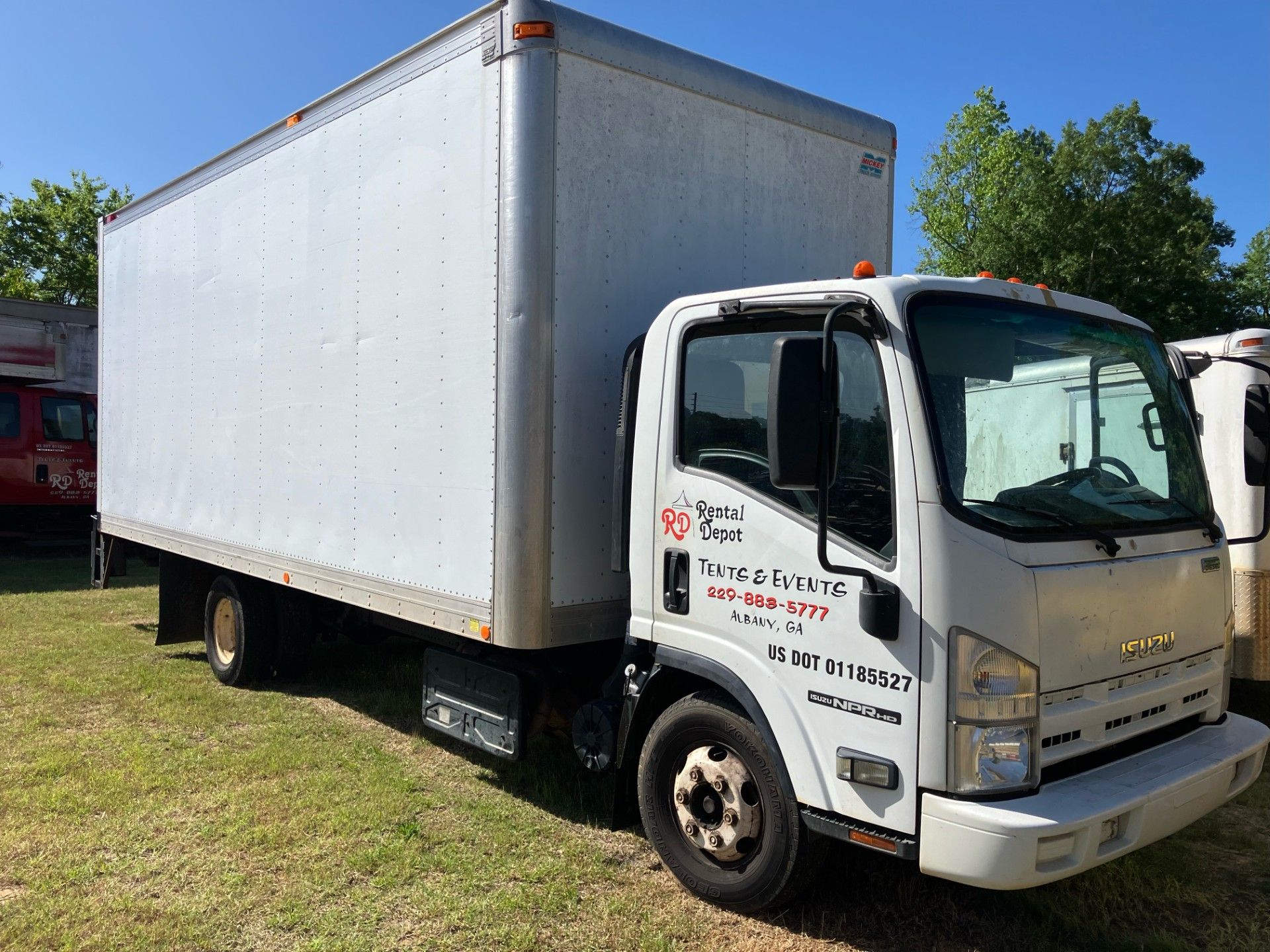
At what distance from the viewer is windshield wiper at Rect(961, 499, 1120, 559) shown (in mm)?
3195

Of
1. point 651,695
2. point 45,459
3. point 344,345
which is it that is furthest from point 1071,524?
point 45,459

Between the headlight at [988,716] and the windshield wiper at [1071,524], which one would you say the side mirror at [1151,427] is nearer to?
the windshield wiper at [1071,524]

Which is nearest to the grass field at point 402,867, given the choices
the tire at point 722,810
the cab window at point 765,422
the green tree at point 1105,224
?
the tire at point 722,810

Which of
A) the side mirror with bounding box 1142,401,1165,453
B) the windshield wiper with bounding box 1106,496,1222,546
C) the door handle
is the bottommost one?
the door handle

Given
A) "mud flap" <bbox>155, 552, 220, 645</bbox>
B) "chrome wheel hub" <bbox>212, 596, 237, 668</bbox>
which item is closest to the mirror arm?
"chrome wheel hub" <bbox>212, 596, 237, 668</bbox>

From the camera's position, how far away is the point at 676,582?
395 cm

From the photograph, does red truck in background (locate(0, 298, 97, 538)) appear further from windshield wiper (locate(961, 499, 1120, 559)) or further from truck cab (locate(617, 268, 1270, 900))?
windshield wiper (locate(961, 499, 1120, 559))

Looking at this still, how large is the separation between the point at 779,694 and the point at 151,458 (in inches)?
247

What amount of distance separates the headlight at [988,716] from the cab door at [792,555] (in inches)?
5.0

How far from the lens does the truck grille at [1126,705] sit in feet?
10.4

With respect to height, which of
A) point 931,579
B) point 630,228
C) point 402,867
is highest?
point 630,228

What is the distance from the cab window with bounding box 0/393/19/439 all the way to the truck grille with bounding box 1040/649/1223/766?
51.8ft

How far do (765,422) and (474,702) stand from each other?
230 centimetres

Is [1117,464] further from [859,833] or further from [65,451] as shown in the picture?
[65,451]
